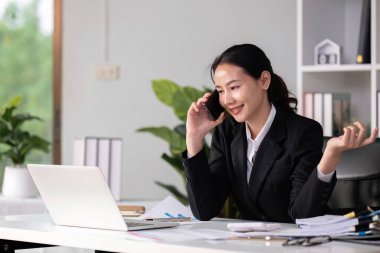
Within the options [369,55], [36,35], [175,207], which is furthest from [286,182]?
[36,35]

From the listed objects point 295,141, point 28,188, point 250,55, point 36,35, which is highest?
point 36,35

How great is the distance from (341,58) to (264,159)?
4.94ft

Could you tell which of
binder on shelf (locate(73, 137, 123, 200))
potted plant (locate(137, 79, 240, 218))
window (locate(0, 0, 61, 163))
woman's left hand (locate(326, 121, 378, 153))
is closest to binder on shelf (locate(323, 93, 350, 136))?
potted plant (locate(137, 79, 240, 218))

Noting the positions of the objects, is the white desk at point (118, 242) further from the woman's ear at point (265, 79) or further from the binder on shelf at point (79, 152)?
the binder on shelf at point (79, 152)

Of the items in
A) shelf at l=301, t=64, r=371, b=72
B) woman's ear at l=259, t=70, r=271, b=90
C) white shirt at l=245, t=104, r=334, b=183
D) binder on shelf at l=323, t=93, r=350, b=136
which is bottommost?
white shirt at l=245, t=104, r=334, b=183

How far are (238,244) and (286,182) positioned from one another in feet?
→ 2.35

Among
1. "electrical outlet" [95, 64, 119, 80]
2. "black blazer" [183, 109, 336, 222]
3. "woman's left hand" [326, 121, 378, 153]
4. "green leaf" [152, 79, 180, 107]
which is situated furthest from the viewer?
"electrical outlet" [95, 64, 119, 80]

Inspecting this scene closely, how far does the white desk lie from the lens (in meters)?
1.61

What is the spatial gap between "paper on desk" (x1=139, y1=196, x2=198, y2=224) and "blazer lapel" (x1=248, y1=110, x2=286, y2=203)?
202mm

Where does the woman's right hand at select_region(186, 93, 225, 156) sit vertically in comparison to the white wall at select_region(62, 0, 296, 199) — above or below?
below

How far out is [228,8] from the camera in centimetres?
446

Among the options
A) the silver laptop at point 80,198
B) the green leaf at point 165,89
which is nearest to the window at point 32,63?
the green leaf at point 165,89

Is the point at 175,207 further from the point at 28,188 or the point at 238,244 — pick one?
the point at 28,188

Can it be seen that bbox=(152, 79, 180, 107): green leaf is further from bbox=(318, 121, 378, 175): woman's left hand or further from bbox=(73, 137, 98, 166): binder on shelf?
bbox=(318, 121, 378, 175): woman's left hand
